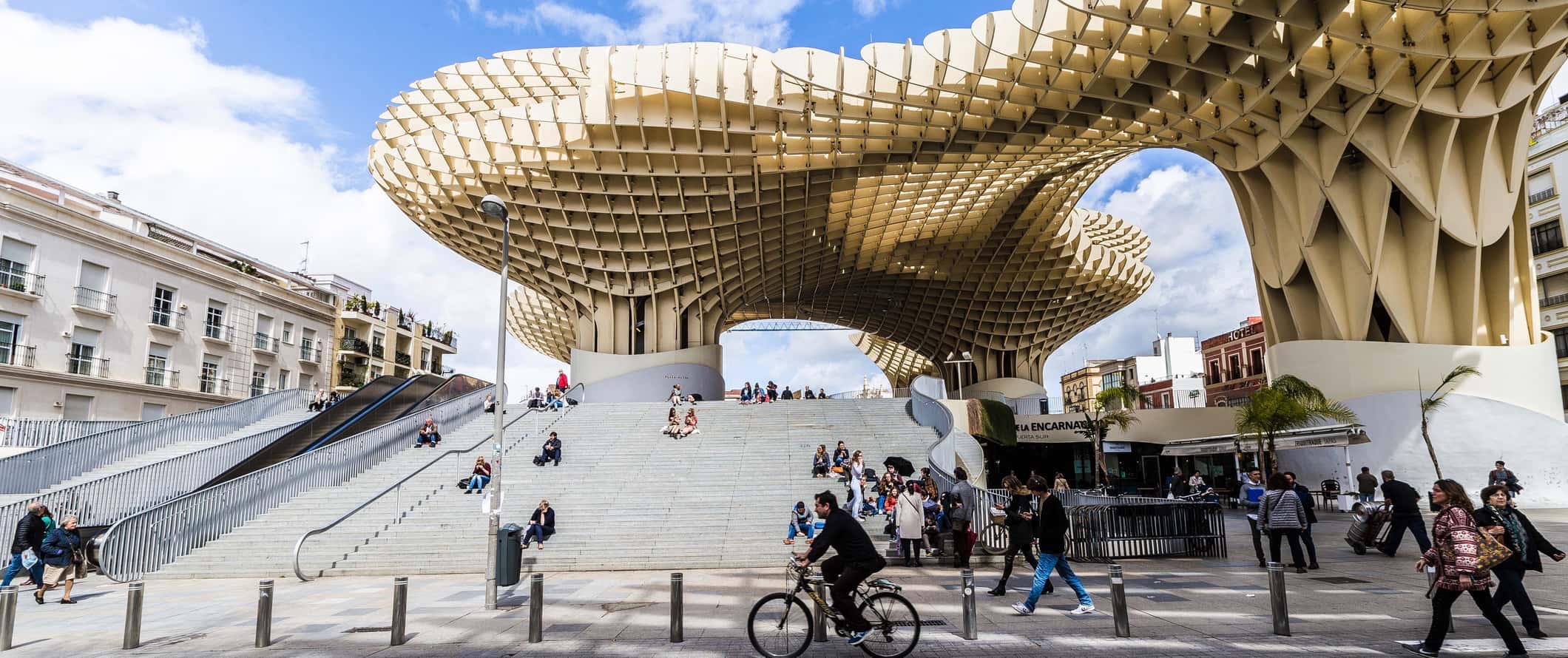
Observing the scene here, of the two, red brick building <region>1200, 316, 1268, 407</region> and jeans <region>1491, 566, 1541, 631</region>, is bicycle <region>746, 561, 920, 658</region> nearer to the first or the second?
jeans <region>1491, 566, 1541, 631</region>

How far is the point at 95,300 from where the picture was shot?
28.4m

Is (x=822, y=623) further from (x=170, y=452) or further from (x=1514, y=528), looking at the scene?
(x=170, y=452)

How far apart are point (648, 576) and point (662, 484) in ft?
18.5

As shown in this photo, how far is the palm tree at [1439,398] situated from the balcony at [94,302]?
40.9 m

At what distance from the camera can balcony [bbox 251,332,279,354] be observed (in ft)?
119

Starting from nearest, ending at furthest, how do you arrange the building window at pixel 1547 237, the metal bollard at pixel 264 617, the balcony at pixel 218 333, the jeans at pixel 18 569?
the metal bollard at pixel 264 617
the jeans at pixel 18 569
the balcony at pixel 218 333
the building window at pixel 1547 237

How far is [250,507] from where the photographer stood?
16016 millimetres

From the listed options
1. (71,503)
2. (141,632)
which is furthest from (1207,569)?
(71,503)

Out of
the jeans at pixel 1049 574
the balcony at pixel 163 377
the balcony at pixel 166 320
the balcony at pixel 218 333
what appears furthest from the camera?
the balcony at pixel 218 333

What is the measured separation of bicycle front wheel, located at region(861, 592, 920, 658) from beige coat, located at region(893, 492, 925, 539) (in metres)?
5.85

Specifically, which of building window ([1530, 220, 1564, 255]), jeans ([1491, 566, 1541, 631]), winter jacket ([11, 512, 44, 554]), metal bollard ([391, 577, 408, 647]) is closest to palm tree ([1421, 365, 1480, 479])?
building window ([1530, 220, 1564, 255])

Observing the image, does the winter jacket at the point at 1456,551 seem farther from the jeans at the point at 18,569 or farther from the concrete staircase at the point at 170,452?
the concrete staircase at the point at 170,452

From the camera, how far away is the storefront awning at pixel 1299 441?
71.5ft

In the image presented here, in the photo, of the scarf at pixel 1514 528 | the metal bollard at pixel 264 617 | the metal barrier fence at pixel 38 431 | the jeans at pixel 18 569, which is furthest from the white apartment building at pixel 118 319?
the scarf at pixel 1514 528
